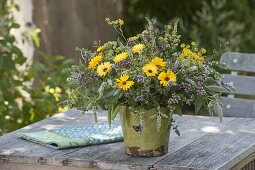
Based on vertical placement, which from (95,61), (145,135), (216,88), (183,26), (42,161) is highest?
(183,26)

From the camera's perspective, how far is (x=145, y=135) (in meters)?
3.14

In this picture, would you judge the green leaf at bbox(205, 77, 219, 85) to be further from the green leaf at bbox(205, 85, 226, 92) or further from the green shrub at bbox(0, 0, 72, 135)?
the green shrub at bbox(0, 0, 72, 135)

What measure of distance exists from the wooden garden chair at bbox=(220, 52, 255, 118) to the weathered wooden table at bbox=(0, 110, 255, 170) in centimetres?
57

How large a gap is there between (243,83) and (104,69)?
147 centimetres

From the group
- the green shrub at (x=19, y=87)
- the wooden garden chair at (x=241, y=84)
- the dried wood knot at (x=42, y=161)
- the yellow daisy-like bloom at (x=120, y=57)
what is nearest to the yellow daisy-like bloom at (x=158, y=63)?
the yellow daisy-like bloom at (x=120, y=57)

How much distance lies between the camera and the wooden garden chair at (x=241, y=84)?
4301 millimetres

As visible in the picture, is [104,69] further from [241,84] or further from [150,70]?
[241,84]

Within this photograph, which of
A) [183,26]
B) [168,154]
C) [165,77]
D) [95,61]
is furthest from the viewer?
[183,26]

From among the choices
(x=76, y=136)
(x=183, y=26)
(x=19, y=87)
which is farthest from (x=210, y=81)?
(x=183, y=26)

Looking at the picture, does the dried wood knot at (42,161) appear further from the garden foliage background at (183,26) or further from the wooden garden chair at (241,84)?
the garden foliage background at (183,26)

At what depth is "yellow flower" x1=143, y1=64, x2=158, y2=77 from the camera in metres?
2.97

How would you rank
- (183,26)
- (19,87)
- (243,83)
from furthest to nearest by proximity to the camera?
(183,26) → (19,87) → (243,83)

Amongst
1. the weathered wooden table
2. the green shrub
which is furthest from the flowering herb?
the green shrub

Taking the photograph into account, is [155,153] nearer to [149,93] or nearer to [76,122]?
[149,93]
